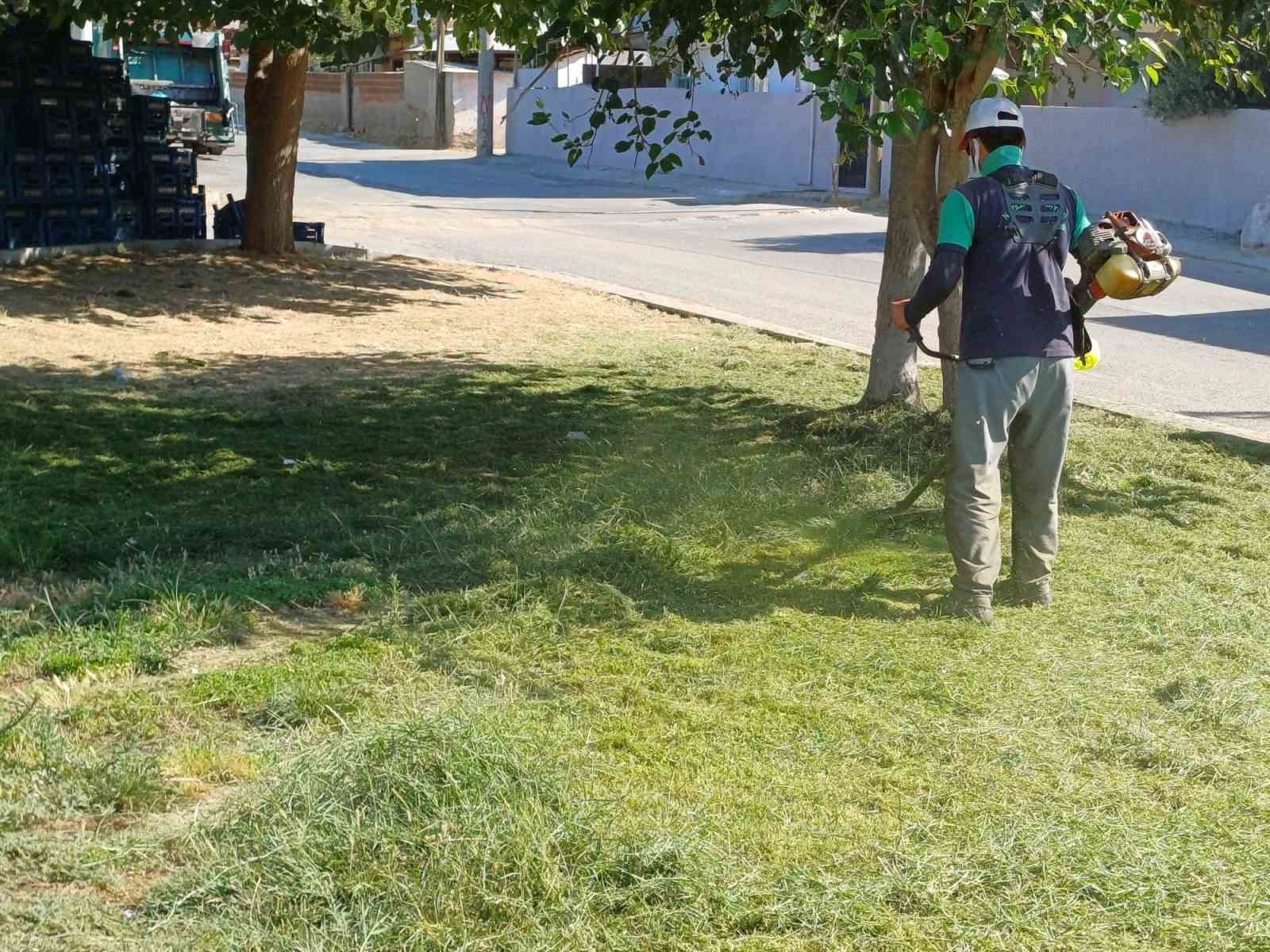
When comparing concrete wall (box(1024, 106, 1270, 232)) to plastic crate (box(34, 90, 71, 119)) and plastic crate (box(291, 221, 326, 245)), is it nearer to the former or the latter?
plastic crate (box(291, 221, 326, 245))

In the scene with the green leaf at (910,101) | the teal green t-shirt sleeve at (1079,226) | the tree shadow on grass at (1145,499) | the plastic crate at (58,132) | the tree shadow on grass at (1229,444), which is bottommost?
the tree shadow on grass at (1145,499)

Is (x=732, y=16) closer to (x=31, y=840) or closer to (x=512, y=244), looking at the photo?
(x=31, y=840)

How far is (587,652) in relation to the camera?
15.6ft

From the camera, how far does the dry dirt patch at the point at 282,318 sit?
999 cm

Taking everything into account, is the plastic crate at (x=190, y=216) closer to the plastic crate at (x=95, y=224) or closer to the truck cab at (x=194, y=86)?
the plastic crate at (x=95, y=224)

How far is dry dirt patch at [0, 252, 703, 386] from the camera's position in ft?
32.8

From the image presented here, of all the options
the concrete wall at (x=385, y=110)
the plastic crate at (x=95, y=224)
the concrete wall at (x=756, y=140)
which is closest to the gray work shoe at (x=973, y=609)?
the plastic crate at (x=95, y=224)

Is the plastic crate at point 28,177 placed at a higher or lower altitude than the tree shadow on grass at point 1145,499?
higher

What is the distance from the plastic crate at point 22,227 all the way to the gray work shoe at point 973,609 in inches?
431

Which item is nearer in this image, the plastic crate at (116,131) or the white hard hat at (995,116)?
the white hard hat at (995,116)

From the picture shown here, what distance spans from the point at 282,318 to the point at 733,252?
27.6ft

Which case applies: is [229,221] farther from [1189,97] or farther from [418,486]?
[1189,97]

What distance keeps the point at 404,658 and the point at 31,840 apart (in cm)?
146

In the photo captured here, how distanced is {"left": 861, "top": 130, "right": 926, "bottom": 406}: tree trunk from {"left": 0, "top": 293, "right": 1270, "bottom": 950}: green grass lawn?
22.5 inches
